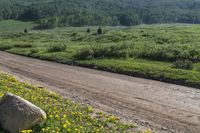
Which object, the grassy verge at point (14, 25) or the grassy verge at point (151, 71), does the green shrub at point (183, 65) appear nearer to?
the grassy verge at point (151, 71)

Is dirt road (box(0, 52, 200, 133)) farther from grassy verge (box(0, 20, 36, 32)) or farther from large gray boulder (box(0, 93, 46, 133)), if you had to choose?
grassy verge (box(0, 20, 36, 32))

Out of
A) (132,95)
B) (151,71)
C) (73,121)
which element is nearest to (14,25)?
(151,71)

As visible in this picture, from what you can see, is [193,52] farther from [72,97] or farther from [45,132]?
[45,132]

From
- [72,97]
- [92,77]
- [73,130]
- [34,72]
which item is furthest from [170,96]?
[34,72]

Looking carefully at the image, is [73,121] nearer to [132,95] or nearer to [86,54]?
[132,95]

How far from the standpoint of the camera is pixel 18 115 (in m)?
10.5

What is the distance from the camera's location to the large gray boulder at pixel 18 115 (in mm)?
10484

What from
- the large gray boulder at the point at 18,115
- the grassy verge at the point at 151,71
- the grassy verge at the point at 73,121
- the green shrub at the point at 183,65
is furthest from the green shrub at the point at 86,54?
the large gray boulder at the point at 18,115

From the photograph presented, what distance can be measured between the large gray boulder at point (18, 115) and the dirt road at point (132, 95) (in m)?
4.36

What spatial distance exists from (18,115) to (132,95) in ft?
29.7

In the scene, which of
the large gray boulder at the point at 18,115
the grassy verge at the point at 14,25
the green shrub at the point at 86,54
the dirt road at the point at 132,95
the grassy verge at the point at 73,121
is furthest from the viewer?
the grassy verge at the point at 14,25

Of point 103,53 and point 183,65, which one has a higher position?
point 183,65

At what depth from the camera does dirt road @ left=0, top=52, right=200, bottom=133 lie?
14.3 metres

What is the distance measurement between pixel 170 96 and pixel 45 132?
950cm
